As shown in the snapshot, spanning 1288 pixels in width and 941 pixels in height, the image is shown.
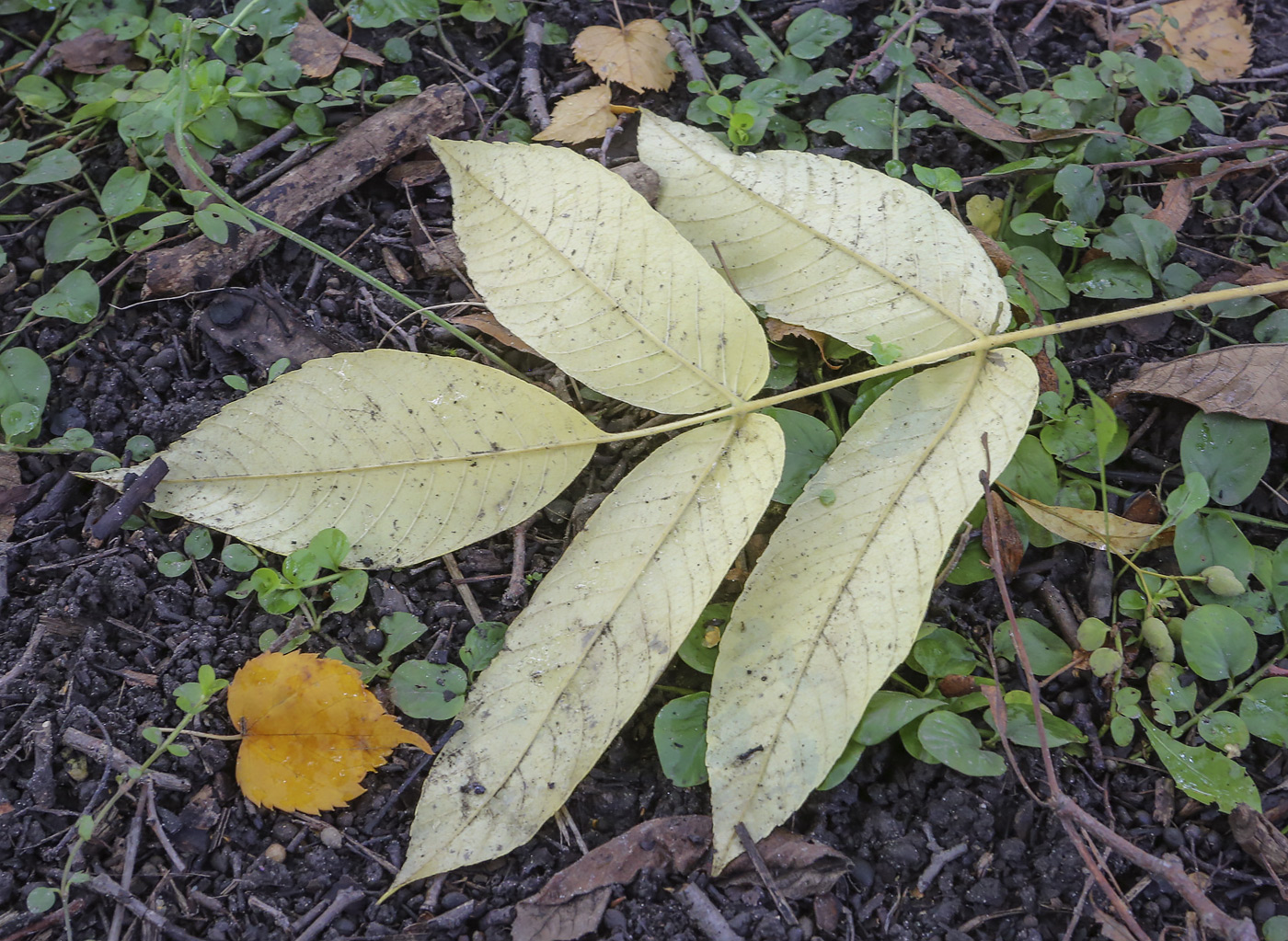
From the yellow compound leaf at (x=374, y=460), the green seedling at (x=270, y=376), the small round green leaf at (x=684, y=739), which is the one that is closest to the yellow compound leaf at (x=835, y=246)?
the yellow compound leaf at (x=374, y=460)

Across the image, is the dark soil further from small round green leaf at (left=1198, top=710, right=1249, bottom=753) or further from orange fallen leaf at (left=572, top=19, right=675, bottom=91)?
orange fallen leaf at (left=572, top=19, right=675, bottom=91)

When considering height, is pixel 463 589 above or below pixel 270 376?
below

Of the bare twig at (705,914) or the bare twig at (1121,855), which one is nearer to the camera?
the bare twig at (1121,855)

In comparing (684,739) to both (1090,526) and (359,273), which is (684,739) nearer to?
(1090,526)

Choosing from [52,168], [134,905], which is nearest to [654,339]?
[134,905]

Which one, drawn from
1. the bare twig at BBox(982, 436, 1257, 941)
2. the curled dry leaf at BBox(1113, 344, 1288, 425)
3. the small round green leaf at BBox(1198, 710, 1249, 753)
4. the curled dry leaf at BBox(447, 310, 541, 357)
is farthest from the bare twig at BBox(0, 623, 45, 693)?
the curled dry leaf at BBox(1113, 344, 1288, 425)

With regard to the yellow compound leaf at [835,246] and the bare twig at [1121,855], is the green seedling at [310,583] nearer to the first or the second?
the yellow compound leaf at [835,246]
